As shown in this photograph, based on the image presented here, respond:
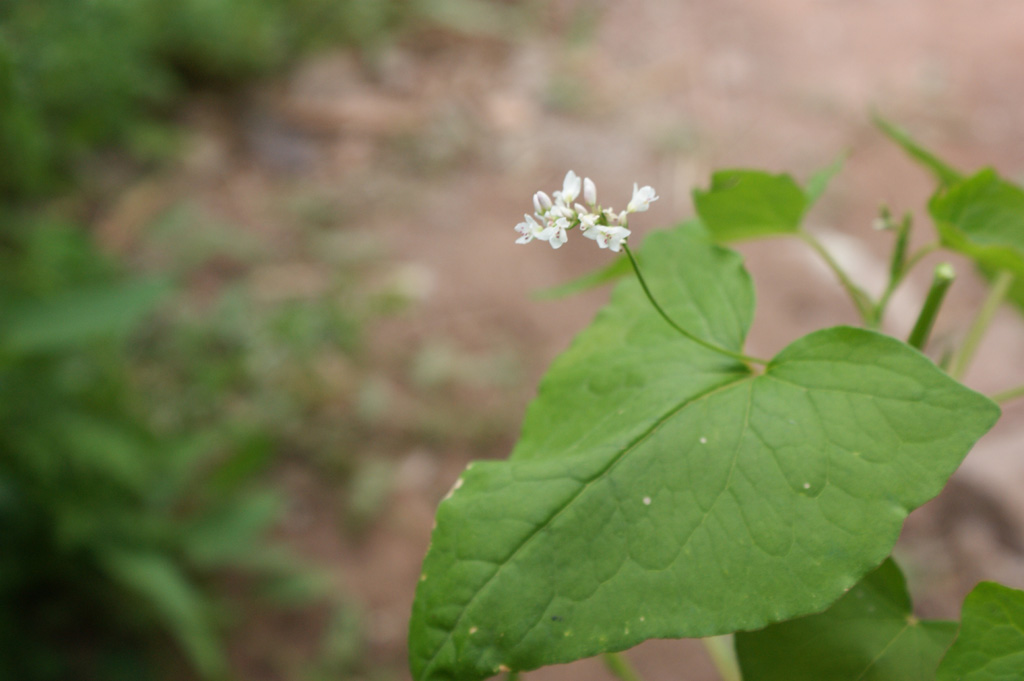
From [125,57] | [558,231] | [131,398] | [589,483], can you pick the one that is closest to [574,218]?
[558,231]

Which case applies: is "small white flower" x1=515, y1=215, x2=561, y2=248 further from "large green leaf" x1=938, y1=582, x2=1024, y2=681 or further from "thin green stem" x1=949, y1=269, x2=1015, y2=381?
"thin green stem" x1=949, y1=269, x2=1015, y2=381

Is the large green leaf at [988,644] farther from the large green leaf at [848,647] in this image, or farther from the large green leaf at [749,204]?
the large green leaf at [749,204]

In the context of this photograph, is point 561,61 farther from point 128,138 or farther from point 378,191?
point 128,138

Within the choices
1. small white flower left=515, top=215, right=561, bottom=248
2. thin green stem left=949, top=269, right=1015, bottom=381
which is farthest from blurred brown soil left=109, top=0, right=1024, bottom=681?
small white flower left=515, top=215, right=561, bottom=248

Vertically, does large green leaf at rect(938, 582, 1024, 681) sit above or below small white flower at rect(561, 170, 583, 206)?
below

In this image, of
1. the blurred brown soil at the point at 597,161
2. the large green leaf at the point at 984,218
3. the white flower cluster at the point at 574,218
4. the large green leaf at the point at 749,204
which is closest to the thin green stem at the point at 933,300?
the large green leaf at the point at 984,218

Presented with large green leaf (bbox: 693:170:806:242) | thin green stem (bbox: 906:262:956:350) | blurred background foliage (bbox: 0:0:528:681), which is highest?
blurred background foliage (bbox: 0:0:528:681)
